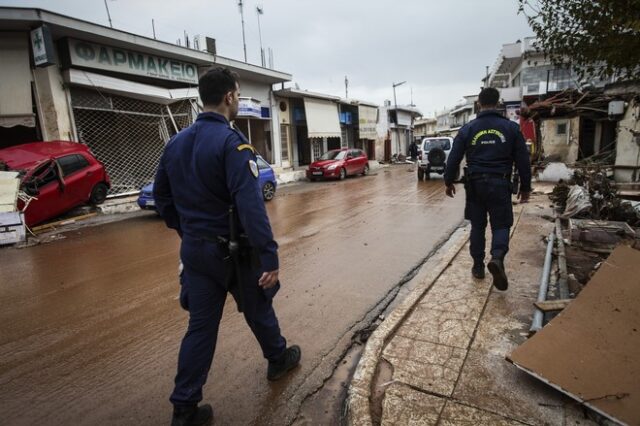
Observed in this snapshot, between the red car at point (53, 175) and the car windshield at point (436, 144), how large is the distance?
13338mm

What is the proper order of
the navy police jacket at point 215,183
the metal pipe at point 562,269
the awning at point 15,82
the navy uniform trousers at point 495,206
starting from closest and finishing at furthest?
the navy police jacket at point 215,183, the metal pipe at point 562,269, the navy uniform trousers at point 495,206, the awning at point 15,82

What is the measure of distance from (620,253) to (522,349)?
5.07 feet

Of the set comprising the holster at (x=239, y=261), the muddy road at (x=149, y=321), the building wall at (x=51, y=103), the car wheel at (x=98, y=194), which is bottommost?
the muddy road at (x=149, y=321)

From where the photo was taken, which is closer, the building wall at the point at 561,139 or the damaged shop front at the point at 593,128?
the damaged shop front at the point at 593,128

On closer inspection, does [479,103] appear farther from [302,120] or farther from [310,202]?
[302,120]

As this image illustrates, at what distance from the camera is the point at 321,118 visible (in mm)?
23453

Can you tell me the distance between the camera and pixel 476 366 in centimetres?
279

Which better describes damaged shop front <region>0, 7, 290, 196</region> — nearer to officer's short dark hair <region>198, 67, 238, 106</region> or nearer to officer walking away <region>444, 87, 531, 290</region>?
officer's short dark hair <region>198, 67, 238, 106</region>

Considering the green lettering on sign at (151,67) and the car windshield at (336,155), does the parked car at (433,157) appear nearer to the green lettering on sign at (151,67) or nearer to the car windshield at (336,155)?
the car windshield at (336,155)

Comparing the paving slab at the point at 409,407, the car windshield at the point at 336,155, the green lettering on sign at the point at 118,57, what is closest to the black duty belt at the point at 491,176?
the paving slab at the point at 409,407

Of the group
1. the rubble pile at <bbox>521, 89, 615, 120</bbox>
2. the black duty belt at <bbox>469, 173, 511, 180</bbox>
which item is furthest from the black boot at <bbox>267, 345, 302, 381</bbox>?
the rubble pile at <bbox>521, 89, 615, 120</bbox>

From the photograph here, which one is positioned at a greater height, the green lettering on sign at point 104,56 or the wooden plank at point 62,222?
the green lettering on sign at point 104,56

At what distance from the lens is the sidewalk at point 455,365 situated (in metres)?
2.31

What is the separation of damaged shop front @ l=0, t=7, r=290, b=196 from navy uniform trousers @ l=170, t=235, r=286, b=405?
1135 cm
